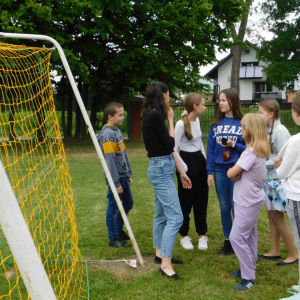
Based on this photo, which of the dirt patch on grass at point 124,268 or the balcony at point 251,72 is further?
the balcony at point 251,72

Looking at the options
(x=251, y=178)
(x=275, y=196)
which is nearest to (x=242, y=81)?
(x=275, y=196)

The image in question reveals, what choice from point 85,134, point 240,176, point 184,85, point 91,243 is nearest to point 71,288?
point 91,243

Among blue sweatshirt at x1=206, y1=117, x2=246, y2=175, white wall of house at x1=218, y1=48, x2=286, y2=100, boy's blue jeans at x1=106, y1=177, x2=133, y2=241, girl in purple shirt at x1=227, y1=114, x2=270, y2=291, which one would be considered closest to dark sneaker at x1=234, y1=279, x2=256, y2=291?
girl in purple shirt at x1=227, y1=114, x2=270, y2=291

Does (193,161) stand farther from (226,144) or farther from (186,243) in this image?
(186,243)

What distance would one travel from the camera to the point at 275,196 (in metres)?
3.49

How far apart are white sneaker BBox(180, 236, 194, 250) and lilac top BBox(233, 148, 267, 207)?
1132mm

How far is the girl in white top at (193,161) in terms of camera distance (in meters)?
3.94

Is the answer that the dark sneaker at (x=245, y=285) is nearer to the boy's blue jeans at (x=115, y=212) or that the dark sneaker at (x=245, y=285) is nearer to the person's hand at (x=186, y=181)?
the person's hand at (x=186, y=181)

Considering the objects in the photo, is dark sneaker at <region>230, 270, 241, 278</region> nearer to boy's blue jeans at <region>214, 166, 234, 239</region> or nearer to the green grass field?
the green grass field

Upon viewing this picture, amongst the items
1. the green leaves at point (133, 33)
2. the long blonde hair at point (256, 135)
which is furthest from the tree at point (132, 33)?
Result: the long blonde hair at point (256, 135)

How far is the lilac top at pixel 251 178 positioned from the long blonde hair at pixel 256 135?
57 mm

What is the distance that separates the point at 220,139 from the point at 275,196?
761 mm

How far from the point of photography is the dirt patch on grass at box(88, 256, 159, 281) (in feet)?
11.1

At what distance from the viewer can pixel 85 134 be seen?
55.2 feet
